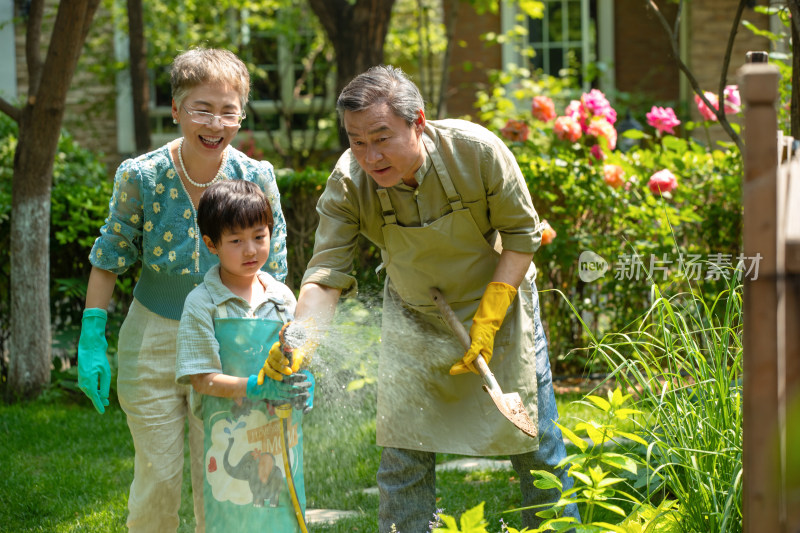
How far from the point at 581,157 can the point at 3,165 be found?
386cm

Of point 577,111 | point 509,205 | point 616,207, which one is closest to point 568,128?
point 577,111

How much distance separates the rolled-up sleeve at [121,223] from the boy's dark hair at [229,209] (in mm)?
275

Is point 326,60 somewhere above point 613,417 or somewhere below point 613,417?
above

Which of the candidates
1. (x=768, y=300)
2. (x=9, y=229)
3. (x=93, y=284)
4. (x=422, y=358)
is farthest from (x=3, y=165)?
(x=768, y=300)

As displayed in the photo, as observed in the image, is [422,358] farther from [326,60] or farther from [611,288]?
[326,60]

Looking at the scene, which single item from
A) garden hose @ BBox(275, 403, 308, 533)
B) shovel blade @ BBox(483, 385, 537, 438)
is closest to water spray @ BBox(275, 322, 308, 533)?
garden hose @ BBox(275, 403, 308, 533)

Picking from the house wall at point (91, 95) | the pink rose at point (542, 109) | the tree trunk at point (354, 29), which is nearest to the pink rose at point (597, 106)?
the pink rose at point (542, 109)

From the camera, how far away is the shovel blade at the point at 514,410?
2.50m

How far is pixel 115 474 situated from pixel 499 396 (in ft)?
7.59

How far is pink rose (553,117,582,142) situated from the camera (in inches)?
207

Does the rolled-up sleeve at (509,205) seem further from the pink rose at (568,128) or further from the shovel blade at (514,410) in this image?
the pink rose at (568,128)

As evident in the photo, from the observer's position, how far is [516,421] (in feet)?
8.21

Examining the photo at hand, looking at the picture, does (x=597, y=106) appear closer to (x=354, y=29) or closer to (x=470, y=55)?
(x=354, y=29)

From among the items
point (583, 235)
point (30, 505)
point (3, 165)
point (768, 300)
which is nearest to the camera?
point (768, 300)
